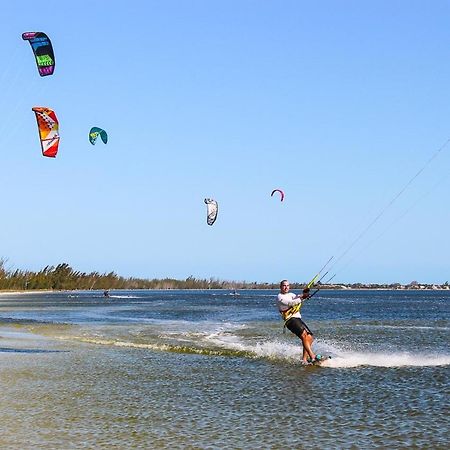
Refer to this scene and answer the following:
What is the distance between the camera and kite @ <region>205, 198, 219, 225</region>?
3484cm

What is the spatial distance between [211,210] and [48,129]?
14.8 metres

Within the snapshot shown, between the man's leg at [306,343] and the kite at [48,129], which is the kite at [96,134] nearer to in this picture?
the kite at [48,129]

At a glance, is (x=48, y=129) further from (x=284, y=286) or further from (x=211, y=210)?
(x=211, y=210)

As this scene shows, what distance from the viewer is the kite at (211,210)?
34.8 metres

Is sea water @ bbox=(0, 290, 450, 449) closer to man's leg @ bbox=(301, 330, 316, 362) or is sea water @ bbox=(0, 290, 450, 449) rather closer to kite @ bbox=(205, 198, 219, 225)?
man's leg @ bbox=(301, 330, 316, 362)

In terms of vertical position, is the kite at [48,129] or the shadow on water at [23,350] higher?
the kite at [48,129]

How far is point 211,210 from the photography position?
1405 inches

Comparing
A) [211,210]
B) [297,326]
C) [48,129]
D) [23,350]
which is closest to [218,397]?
[297,326]

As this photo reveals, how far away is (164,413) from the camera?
8.52m

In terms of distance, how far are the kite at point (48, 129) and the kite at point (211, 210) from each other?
13513 millimetres

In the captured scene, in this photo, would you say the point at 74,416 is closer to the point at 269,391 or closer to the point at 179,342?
the point at 269,391

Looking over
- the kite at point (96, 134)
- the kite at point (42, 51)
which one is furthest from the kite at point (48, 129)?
the kite at point (96, 134)

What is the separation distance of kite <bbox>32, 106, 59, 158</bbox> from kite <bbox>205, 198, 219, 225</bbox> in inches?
532

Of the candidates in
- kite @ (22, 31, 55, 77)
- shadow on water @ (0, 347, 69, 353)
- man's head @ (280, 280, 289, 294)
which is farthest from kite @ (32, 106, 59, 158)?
man's head @ (280, 280, 289, 294)
